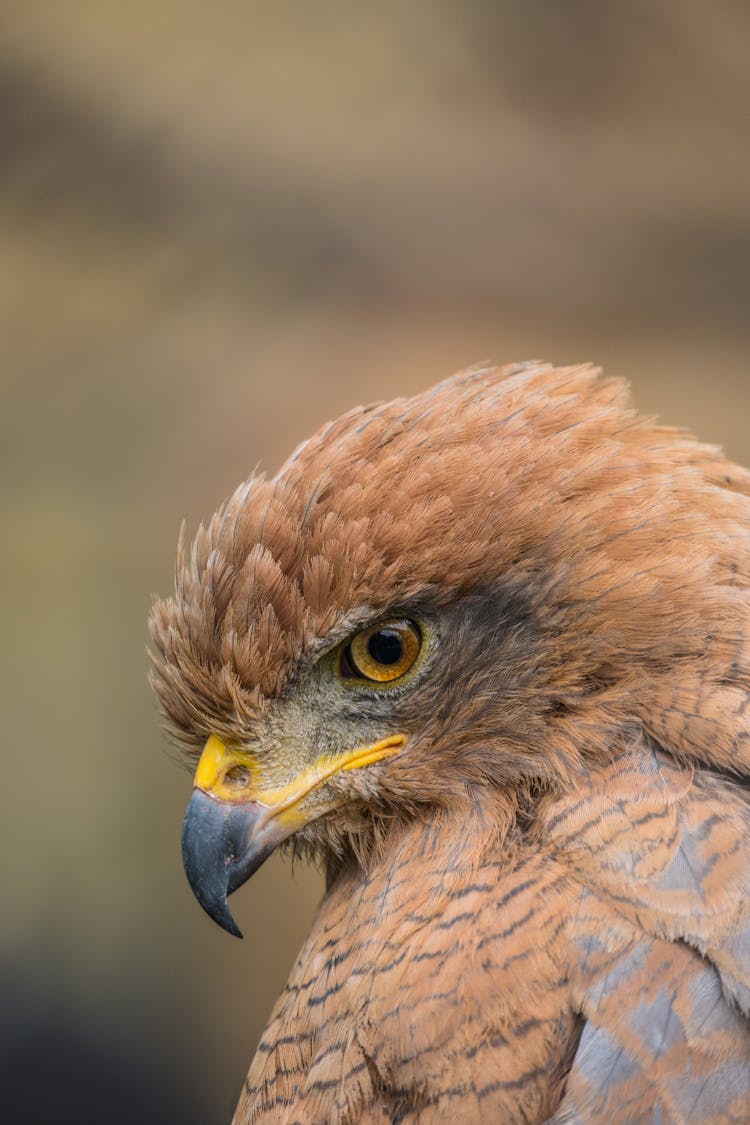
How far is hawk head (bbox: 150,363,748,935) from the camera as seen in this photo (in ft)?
4.11

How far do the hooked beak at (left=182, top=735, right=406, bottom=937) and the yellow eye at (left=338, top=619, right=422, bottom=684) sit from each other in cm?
9

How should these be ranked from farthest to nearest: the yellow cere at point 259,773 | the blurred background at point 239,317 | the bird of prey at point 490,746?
the blurred background at point 239,317
the yellow cere at point 259,773
the bird of prey at point 490,746

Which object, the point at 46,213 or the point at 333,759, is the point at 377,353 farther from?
the point at 333,759

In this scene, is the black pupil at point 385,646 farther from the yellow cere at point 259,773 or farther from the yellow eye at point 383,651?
the yellow cere at point 259,773

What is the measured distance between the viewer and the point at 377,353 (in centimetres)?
284

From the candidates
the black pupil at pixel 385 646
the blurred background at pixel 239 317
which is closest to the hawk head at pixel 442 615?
the black pupil at pixel 385 646

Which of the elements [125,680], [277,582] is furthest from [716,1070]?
[125,680]

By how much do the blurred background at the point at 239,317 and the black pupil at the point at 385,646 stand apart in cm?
152

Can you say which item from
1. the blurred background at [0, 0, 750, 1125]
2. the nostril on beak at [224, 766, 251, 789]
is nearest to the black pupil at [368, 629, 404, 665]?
the nostril on beak at [224, 766, 251, 789]

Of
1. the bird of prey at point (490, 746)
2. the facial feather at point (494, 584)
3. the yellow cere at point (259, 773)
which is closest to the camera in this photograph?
the bird of prey at point (490, 746)

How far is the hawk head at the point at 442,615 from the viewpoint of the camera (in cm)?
125

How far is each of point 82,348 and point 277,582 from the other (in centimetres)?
177

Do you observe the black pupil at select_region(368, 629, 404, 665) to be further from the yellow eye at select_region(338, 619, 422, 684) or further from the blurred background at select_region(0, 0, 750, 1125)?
the blurred background at select_region(0, 0, 750, 1125)

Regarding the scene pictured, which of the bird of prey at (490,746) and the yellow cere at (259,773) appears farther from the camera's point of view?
the yellow cere at (259,773)
